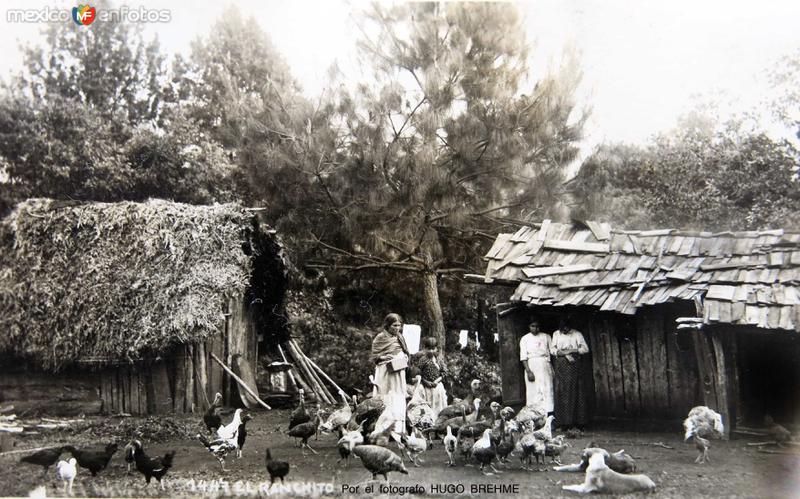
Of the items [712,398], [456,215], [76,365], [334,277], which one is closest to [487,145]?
[456,215]

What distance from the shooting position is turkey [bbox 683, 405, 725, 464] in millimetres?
7012

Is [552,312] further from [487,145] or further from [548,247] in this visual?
[487,145]

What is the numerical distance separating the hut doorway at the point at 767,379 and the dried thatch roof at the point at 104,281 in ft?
25.8

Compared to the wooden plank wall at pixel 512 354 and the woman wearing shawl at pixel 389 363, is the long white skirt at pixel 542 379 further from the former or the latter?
the woman wearing shawl at pixel 389 363

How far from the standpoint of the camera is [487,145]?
35.6 ft

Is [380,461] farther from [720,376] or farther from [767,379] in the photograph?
[767,379]

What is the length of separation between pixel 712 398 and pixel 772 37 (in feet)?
15.5

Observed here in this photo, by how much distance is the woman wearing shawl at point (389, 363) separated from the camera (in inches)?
320

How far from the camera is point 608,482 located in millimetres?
6027

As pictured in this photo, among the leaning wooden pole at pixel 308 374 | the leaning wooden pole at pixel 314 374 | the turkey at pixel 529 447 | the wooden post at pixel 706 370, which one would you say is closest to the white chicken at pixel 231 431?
the turkey at pixel 529 447

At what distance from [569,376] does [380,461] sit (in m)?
4.00

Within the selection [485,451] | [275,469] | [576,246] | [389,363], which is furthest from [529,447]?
[576,246]

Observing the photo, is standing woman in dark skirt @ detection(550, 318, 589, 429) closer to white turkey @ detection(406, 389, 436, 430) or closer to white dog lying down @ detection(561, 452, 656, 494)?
white turkey @ detection(406, 389, 436, 430)

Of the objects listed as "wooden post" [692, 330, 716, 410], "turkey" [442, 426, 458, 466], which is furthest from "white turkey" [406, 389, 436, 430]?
"wooden post" [692, 330, 716, 410]
